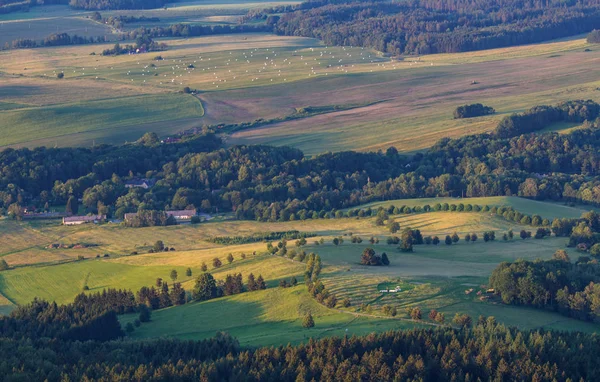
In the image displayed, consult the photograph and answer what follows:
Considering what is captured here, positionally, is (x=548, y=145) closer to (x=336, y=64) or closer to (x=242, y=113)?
(x=242, y=113)

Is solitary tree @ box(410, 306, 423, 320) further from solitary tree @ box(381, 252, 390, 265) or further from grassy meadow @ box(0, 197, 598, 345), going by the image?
solitary tree @ box(381, 252, 390, 265)

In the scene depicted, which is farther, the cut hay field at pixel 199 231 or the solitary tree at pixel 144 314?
the cut hay field at pixel 199 231

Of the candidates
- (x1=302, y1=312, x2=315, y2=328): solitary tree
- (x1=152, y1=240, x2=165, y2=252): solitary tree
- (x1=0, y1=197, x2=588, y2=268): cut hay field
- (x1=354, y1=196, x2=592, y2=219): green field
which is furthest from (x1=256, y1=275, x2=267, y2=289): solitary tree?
(x1=354, y1=196, x2=592, y2=219): green field

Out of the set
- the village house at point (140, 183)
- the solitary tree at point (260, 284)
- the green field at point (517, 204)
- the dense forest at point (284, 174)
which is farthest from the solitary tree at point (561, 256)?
the village house at point (140, 183)

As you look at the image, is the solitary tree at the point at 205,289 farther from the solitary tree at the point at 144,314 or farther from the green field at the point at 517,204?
the green field at the point at 517,204

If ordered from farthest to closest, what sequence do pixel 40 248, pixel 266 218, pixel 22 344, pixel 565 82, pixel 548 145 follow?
pixel 565 82
pixel 548 145
pixel 266 218
pixel 40 248
pixel 22 344

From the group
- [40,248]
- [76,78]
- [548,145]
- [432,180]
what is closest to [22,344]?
[40,248]
